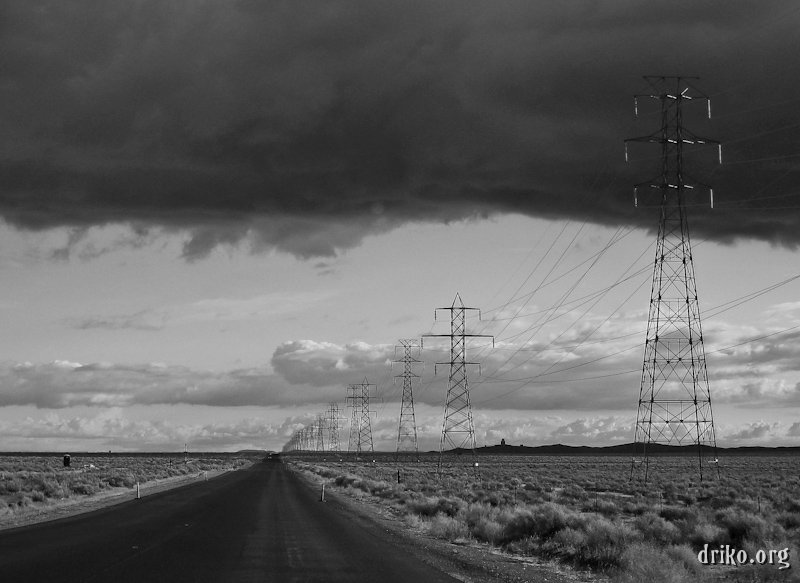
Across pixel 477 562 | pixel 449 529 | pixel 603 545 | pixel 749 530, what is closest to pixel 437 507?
pixel 449 529

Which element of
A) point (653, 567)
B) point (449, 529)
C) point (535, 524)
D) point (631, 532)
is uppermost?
point (631, 532)

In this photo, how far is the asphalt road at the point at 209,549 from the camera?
19266 millimetres

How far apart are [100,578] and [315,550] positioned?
7352mm

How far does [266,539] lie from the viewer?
27.9 metres

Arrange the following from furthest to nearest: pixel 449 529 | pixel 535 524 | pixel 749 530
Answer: pixel 449 529, pixel 535 524, pixel 749 530

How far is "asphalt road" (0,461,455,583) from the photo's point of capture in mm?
19266

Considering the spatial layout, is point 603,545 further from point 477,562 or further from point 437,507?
point 437,507

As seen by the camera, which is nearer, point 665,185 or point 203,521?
point 203,521

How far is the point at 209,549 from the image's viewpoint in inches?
977

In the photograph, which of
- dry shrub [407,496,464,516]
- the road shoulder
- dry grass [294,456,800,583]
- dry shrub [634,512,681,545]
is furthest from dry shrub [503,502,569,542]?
dry shrub [407,496,464,516]

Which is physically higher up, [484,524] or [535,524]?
[535,524]

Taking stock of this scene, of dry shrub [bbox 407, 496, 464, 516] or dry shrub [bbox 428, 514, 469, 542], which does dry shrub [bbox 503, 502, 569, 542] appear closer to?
dry shrub [bbox 428, 514, 469, 542]

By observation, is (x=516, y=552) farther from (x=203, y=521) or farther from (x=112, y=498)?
(x=112, y=498)

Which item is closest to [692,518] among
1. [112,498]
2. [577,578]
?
[577,578]
